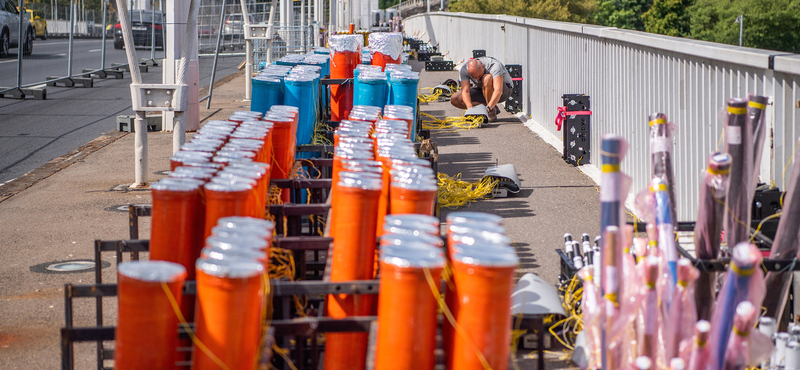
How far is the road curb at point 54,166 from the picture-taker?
31.3 ft

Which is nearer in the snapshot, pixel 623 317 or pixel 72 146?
pixel 623 317

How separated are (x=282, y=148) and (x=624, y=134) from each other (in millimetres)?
4648

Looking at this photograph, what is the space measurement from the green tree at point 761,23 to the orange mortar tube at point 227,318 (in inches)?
4120

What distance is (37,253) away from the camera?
271 inches

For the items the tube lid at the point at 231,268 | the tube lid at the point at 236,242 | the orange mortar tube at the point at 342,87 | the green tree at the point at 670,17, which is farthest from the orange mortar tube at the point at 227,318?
the green tree at the point at 670,17

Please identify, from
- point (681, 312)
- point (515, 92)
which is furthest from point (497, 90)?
point (681, 312)

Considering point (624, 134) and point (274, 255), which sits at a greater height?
point (624, 134)

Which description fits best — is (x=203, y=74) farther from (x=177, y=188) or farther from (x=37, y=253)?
(x=177, y=188)

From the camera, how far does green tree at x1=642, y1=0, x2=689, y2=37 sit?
351 feet

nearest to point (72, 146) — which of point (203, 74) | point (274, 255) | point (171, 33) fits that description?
point (171, 33)

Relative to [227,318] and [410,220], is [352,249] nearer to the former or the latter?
[410,220]

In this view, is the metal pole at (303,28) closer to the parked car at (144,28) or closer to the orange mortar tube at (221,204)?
the parked car at (144,28)

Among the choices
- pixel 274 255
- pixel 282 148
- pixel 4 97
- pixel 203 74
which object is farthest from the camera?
pixel 203 74

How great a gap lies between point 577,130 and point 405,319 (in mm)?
7625
